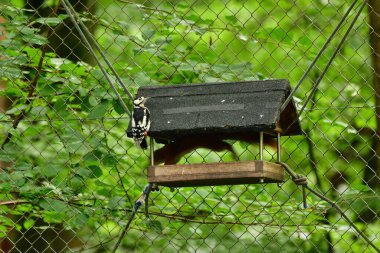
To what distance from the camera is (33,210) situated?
3670mm

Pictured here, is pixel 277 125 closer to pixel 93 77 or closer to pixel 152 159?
pixel 152 159

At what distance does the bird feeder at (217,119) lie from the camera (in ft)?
8.11

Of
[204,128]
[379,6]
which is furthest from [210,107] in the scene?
[379,6]

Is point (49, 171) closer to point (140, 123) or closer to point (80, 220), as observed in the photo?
point (80, 220)

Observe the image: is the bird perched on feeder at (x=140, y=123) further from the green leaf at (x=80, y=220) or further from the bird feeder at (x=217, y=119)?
the green leaf at (x=80, y=220)

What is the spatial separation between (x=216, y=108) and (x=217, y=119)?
6cm

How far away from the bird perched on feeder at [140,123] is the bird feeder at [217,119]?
0.10 feet

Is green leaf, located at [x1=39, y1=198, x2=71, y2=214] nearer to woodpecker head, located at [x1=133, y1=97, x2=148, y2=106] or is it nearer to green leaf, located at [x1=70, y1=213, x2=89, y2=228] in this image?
green leaf, located at [x1=70, y1=213, x2=89, y2=228]

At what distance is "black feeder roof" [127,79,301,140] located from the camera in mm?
2494

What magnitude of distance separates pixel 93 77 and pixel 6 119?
1.45 feet

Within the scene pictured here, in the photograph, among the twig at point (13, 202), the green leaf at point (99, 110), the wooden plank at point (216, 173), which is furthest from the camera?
the twig at point (13, 202)

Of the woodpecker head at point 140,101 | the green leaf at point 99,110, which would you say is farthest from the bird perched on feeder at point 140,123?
the green leaf at point 99,110

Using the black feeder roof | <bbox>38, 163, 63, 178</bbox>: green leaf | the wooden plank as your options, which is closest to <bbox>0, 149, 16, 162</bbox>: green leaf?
<bbox>38, 163, 63, 178</bbox>: green leaf

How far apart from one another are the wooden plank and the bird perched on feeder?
4.1 inches
